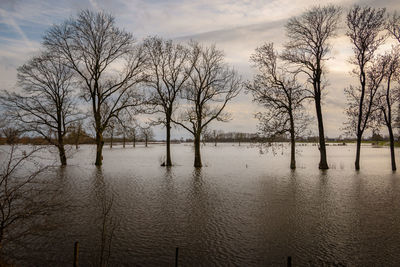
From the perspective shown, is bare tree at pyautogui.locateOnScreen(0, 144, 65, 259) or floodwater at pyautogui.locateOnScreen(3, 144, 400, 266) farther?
floodwater at pyautogui.locateOnScreen(3, 144, 400, 266)

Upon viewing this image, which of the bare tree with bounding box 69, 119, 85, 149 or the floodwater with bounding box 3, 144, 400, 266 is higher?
the bare tree with bounding box 69, 119, 85, 149

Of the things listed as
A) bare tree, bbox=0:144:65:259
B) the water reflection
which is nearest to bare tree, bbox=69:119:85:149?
the water reflection

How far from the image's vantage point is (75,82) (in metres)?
29.4

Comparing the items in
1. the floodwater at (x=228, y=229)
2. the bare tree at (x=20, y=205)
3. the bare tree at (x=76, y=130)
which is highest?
the bare tree at (x=76, y=130)

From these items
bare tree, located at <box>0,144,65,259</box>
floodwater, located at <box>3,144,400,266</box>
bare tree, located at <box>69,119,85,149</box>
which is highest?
bare tree, located at <box>69,119,85,149</box>

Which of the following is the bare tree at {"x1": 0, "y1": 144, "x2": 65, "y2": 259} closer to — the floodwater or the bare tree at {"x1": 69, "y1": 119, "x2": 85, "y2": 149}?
the floodwater

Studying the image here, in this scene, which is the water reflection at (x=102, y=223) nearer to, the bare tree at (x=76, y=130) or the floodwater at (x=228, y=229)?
the floodwater at (x=228, y=229)

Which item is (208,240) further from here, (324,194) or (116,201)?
(324,194)

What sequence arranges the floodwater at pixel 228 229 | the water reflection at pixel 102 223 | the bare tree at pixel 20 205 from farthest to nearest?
the floodwater at pixel 228 229 < the water reflection at pixel 102 223 < the bare tree at pixel 20 205

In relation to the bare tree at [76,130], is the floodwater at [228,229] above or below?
below

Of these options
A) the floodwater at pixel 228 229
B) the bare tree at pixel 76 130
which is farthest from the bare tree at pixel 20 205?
the bare tree at pixel 76 130

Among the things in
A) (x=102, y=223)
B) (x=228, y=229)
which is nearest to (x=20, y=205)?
(x=102, y=223)

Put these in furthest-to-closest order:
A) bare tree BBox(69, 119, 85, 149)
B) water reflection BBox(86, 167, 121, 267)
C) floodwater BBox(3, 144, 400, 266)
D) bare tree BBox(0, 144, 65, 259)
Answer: bare tree BBox(69, 119, 85, 149) → floodwater BBox(3, 144, 400, 266) → water reflection BBox(86, 167, 121, 267) → bare tree BBox(0, 144, 65, 259)

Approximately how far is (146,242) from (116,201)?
5.98 meters
